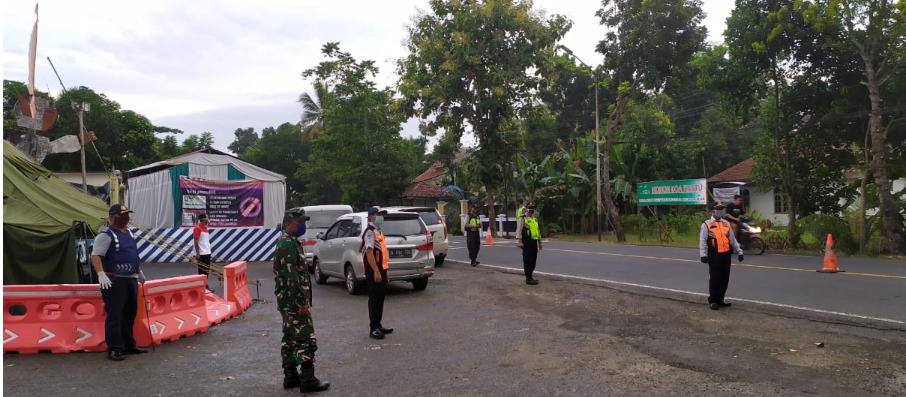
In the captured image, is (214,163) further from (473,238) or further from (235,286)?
(235,286)

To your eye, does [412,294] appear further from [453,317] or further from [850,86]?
[850,86]

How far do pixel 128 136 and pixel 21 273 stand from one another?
32.8m

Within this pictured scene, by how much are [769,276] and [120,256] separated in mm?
11876

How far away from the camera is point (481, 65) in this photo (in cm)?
3206

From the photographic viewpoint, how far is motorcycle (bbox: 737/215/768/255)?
17.7 metres

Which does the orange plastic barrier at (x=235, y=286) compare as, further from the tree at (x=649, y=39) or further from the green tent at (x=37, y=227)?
the tree at (x=649, y=39)

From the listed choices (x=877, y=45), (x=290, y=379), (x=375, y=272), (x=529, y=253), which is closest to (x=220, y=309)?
(x=375, y=272)

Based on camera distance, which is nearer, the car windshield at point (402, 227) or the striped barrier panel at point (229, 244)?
the car windshield at point (402, 227)

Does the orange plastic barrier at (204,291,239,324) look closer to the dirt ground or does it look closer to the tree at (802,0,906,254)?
the dirt ground

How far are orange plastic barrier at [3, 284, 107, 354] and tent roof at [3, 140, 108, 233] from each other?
3413 millimetres

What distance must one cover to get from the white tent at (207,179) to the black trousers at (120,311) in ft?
43.3

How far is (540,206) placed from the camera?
118 ft

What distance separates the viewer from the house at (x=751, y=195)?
37031 mm

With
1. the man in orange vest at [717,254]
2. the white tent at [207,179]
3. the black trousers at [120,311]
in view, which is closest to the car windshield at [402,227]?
the man in orange vest at [717,254]
